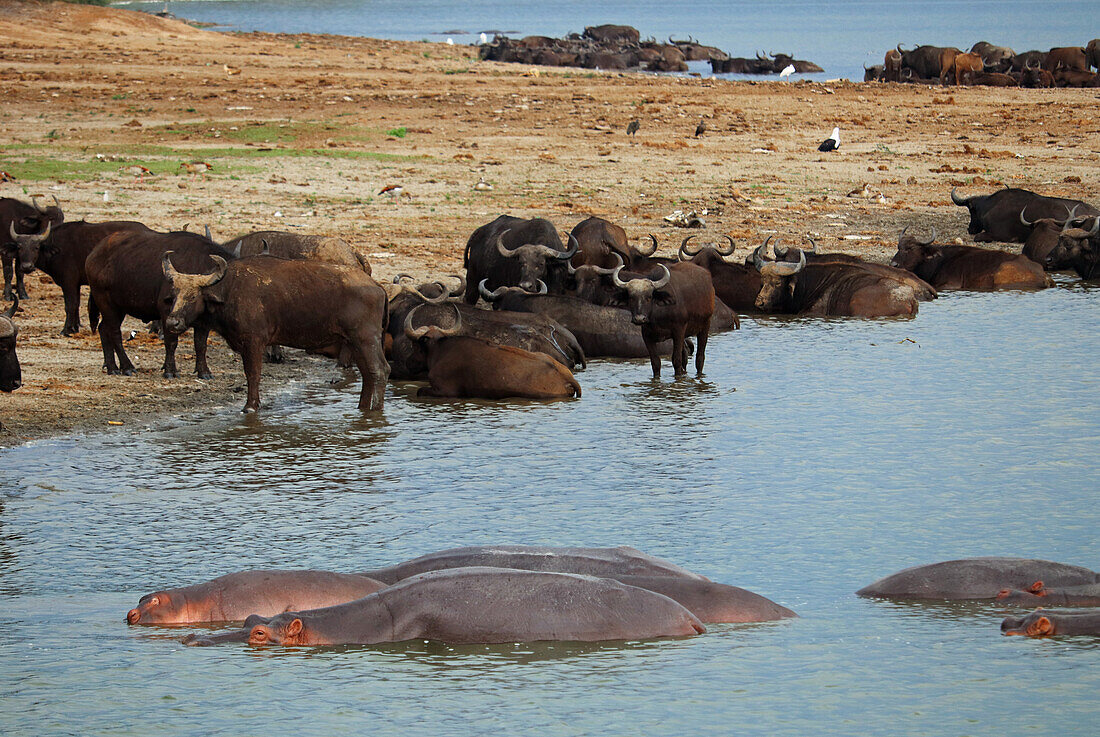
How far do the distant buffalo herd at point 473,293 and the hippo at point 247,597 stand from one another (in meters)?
4.57

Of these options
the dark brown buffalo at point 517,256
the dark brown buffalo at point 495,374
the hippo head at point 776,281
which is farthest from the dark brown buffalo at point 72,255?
the hippo head at point 776,281

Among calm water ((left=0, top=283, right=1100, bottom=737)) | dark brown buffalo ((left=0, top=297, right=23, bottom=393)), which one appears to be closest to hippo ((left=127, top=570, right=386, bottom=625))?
calm water ((left=0, top=283, right=1100, bottom=737))

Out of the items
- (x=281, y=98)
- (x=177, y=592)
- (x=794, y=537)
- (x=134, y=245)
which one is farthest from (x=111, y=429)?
(x=281, y=98)

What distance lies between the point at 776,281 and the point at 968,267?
2.86 meters

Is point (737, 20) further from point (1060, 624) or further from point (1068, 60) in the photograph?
point (1060, 624)

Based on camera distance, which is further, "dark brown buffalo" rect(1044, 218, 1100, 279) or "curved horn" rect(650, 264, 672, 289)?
"dark brown buffalo" rect(1044, 218, 1100, 279)

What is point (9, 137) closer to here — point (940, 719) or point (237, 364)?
point (237, 364)

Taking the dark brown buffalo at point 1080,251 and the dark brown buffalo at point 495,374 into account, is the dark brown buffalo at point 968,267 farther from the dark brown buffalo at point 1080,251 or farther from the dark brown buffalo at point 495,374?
the dark brown buffalo at point 495,374

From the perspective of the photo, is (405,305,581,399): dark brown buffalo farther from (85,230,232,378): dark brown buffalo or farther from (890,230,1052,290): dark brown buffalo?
(890,230,1052,290): dark brown buffalo

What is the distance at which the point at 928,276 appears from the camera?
1684 cm

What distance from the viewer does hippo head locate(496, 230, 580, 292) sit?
14.4 meters

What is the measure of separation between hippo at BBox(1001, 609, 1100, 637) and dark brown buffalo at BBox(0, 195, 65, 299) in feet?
33.3

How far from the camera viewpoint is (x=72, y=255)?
13.2 metres

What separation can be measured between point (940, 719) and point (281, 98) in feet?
90.3
